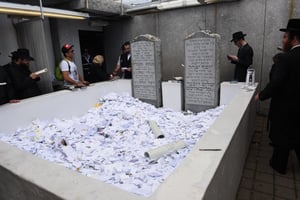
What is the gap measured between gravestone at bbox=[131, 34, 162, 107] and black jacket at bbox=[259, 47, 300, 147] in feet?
7.20

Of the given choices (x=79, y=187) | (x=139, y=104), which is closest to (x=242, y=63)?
(x=139, y=104)

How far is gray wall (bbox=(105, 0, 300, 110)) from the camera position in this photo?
14.8 ft

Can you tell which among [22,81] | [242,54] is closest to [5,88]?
[22,81]

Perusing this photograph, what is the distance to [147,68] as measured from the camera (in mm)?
4293

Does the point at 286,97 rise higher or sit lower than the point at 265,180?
higher

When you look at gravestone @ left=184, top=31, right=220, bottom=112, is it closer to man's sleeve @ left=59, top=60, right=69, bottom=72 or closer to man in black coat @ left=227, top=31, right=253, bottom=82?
man in black coat @ left=227, top=31, right=253, bottom=82

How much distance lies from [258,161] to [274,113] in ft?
2.55

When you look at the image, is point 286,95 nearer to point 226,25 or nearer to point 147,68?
point 147,68

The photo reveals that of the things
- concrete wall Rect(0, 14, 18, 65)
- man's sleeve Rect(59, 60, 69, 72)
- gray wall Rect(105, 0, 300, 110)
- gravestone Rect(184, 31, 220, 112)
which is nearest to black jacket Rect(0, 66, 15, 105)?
man's sleeve Rect(59, 60, 69, 72)

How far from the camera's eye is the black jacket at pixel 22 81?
311 centimetres

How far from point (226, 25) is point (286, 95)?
10.6 ft

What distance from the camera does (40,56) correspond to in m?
4.04

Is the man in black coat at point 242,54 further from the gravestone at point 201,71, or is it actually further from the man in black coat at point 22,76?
the man in black coat at point 22,76

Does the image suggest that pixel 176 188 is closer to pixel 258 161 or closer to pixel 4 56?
pixel 258 161
